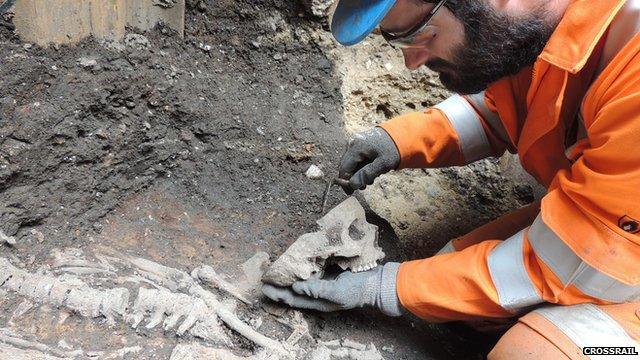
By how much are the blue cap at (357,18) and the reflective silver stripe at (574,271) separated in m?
0.81

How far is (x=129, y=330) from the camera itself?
1.72 m

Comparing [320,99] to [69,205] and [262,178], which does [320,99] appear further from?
[69,205]

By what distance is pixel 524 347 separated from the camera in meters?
1.73

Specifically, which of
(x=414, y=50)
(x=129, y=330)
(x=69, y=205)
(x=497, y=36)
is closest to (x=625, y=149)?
(x=497, y=36)

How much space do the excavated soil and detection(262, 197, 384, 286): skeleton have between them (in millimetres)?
197

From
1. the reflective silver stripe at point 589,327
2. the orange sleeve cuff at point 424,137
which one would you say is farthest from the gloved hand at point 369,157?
the reflective silver stripe at point 589,327

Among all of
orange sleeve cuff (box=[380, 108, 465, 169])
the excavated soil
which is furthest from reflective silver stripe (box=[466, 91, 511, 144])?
the excavated soil

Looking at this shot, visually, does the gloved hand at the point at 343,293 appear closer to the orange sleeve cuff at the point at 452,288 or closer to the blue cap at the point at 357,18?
the orange sleeve cuff at the point at 452,288

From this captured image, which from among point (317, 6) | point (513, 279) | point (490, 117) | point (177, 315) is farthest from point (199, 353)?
point (317, 6)

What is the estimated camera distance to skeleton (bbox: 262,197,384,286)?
1892 millimetres

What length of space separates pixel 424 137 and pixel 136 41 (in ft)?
4.33

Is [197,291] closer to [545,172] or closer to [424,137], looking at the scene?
[424,137]

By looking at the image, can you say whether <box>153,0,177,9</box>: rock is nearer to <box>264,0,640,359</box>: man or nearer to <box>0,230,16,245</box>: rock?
<box>264,0,640,359</box>: man

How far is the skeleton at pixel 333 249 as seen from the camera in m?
1.89
